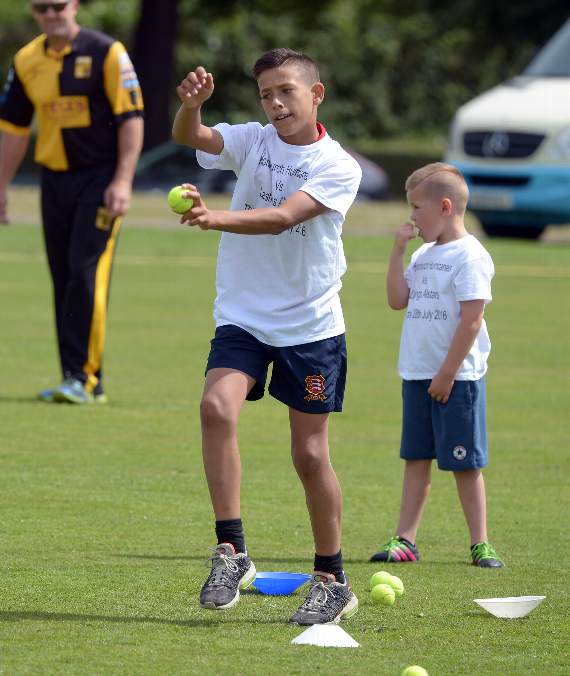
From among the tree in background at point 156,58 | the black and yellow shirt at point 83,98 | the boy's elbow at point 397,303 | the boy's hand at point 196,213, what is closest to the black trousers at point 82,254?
the black and yellow shirt at point 83,98

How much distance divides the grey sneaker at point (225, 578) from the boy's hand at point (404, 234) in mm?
1616

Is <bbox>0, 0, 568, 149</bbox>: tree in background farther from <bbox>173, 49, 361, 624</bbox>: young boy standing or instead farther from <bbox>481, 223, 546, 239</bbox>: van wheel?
<bbox>173, 49, 361, 624</bbox>: young boy standing

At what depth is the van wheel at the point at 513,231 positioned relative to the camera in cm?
2252

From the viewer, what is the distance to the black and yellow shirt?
32.1 feet

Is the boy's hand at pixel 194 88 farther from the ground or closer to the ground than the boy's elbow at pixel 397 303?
farther from the ground

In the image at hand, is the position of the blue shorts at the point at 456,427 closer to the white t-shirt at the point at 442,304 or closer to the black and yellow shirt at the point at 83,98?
the white t-shirt at the point at 442,304

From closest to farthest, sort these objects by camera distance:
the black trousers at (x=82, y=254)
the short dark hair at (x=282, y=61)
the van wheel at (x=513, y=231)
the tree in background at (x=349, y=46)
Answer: the short dark hair at (x=282, y=61) < the black trousers at (x=82, y=254) < the van wheel at (x=513, y=231) < the tree in background at (x=349, y=46)

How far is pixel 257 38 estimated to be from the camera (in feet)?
182

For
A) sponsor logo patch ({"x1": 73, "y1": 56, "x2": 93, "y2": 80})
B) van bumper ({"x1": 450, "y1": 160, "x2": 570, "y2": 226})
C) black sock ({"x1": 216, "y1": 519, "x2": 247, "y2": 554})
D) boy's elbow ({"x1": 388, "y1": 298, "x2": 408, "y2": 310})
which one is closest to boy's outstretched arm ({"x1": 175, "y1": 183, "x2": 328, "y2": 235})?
black sock ({"x1": 216, "y1": 519, "x2": 247, "y2": 554})

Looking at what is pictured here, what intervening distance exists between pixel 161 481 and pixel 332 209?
→ 2.54m

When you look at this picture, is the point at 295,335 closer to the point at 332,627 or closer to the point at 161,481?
the point at 332,627

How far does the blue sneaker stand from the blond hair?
12.0 ft

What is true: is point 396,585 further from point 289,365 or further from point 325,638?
point 289,365

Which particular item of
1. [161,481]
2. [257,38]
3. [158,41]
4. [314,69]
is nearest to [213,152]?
[314,69]
